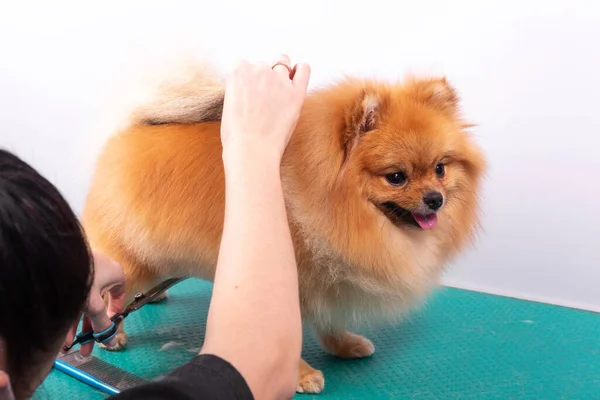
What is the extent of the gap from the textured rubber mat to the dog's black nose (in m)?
0.43

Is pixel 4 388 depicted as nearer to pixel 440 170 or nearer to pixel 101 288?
pixel 101 288

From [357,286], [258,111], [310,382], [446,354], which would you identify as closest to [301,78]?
[258,111]

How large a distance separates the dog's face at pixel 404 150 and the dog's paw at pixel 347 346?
38 centimetres

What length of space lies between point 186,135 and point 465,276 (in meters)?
1.14

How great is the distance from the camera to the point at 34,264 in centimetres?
42

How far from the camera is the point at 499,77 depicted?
1.66 metres

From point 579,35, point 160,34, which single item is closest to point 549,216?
point 579,35

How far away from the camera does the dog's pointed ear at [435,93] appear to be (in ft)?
3.75

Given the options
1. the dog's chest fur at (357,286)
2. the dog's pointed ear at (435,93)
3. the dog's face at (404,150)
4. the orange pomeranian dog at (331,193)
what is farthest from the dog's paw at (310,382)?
the dog's pointed ear at (435,93)

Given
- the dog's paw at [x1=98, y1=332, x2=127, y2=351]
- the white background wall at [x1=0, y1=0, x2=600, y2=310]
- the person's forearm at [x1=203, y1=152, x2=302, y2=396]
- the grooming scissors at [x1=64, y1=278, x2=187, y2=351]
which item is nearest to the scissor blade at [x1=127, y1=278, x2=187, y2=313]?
the grooming scissors at [x1=64, y1=278, x2=187, y2=351]

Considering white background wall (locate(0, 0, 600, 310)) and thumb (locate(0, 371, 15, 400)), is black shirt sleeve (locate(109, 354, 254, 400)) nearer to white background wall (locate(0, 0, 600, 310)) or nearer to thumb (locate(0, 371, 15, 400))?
thumb (locate(0, 371, 15, 400))

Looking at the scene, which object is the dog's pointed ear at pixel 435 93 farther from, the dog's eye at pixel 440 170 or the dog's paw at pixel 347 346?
the dog's paw at pixel 347 346

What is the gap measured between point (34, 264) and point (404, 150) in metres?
0.77

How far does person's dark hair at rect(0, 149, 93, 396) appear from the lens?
413 mm
